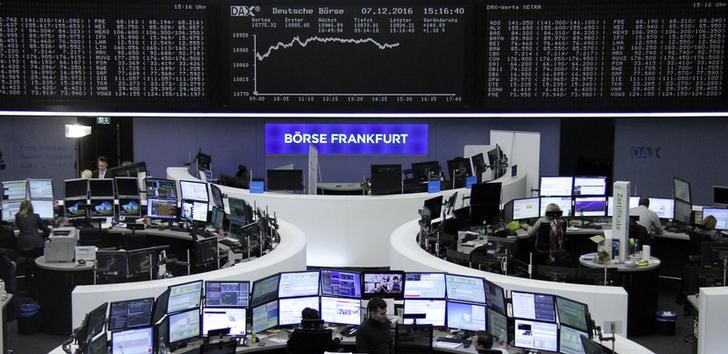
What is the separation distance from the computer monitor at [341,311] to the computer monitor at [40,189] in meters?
6.19

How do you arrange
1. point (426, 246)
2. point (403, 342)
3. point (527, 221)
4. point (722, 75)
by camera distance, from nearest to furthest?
point (403, 342) → point (722, 75) → point (426, 246) → point (527, 221)

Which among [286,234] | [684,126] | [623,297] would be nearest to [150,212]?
[286,234]

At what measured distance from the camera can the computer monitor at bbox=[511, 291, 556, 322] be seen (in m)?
7.05

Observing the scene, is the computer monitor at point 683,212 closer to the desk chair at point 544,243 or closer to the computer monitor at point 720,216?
the computer monitor at point 720,216

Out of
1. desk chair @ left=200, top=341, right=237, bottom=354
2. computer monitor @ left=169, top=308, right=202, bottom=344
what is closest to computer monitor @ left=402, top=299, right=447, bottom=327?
desk chair @ left=200, top=341, right=237, bottom=354

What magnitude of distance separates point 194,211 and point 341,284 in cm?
485

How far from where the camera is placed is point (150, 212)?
12367mm

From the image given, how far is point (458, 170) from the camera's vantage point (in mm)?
13562

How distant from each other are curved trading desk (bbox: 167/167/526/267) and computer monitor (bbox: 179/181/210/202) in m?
0.68

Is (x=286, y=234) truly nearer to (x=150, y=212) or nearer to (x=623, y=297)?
(x=150, y=212)

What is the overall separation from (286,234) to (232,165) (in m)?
7.65

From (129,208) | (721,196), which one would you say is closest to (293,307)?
(129,208)

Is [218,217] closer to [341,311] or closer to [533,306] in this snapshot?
[341,311]

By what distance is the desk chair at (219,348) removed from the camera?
6.74 meters
